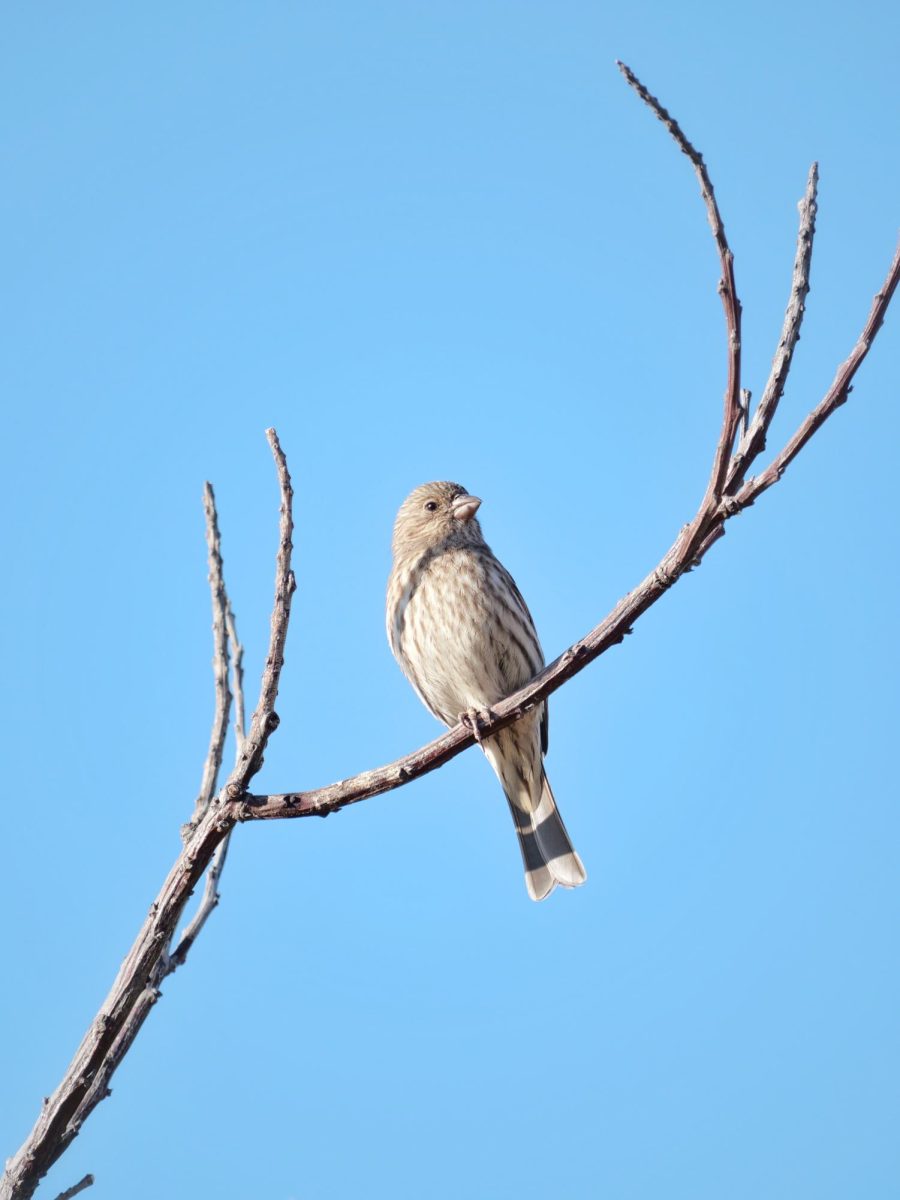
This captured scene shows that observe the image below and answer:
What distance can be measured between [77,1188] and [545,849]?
379 cm

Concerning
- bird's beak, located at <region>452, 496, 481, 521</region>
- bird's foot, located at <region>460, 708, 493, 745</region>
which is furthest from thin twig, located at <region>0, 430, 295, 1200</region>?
bird's beak, located at <region>452, 496, 481, 521</region>

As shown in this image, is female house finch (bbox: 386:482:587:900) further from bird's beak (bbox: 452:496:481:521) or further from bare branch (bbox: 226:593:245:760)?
bare branch (bbox: 226:593:245:760)

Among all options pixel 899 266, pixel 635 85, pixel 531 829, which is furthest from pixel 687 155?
pixel 531 829

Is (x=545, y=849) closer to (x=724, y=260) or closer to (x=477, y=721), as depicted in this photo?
(x=477, y=721)

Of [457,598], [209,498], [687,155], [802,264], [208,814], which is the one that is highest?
[457,598]

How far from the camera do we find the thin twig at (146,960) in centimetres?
324

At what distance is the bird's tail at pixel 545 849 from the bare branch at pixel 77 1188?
3612 millimetres

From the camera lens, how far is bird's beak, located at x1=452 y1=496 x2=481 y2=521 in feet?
23.6

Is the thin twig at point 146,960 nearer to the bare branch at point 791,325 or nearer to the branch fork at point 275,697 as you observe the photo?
the branch fork at point 275,697

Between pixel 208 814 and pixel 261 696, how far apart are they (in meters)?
0.41

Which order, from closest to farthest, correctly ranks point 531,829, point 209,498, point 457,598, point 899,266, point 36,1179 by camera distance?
point 899,266
point 36,1179
point 209,498
point 457,598
point 531,829

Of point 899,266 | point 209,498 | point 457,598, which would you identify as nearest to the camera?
point 899,266

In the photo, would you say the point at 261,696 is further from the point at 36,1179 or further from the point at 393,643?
the point at 393,643

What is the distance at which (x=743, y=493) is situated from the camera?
325 cm
